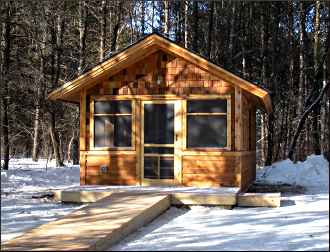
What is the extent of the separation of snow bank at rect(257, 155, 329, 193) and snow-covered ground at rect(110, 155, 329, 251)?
398 cm

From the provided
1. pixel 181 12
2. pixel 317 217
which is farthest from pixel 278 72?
pixel 317 217

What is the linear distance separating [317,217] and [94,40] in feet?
58.7

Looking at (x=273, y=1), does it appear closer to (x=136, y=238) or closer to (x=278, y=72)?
(x=278, y=72)

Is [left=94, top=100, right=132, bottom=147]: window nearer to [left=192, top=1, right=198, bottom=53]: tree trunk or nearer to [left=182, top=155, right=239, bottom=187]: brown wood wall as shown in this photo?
[left=182, top=155, right=239, bottom=187]: brown wood wall

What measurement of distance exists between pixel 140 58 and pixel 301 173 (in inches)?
296

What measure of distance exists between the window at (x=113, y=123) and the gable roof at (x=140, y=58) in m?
0.70

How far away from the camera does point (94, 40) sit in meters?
25.3

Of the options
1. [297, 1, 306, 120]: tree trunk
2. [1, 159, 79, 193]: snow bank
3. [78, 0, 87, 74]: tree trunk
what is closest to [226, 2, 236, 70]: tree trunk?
[297, 1, 306, 120]: tree trunk

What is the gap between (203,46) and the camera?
27688 mm

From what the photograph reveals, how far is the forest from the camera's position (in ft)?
69.7

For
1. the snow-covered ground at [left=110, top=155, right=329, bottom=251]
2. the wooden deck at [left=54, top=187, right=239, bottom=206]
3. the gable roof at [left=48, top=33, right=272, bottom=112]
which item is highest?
the gable roof at [left=48, top=33, right=272, bottom=112]

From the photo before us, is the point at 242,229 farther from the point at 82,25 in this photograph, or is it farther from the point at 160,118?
the point at 82,25

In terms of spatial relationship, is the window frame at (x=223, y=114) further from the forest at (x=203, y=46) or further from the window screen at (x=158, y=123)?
the forest at (x=203, y=46)

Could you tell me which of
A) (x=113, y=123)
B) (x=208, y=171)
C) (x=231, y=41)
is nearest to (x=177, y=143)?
(x=208, y=171)
